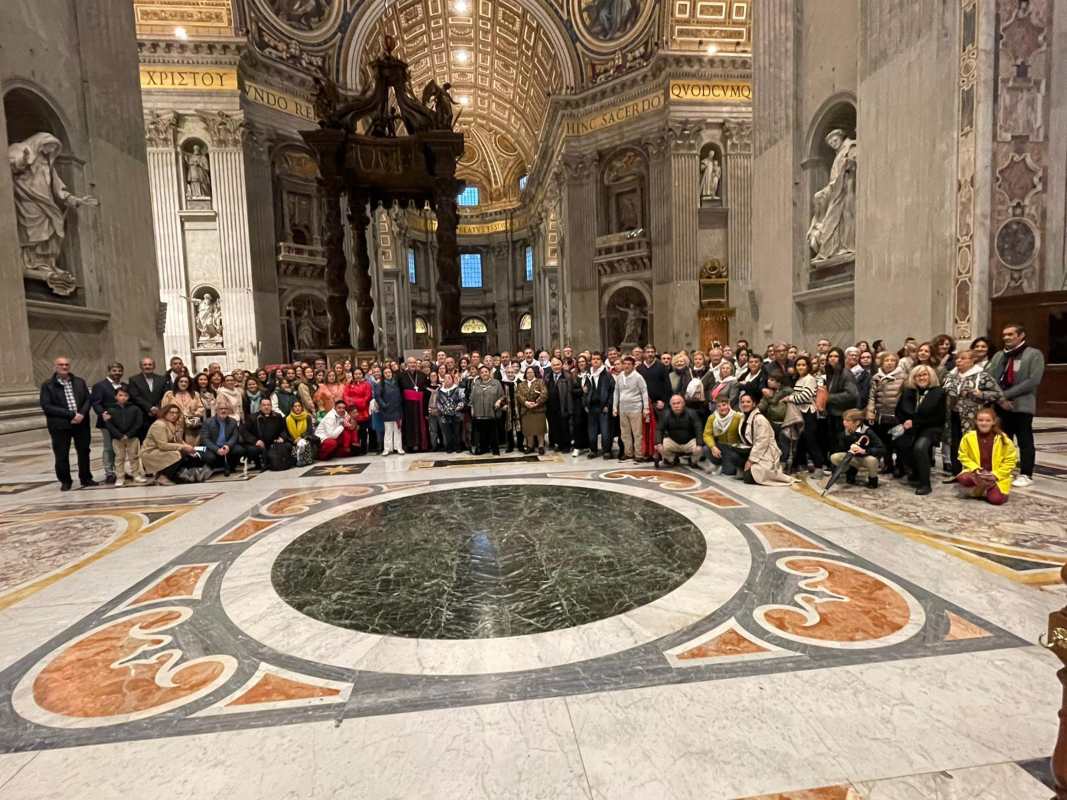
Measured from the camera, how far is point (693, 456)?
7266 millimetres

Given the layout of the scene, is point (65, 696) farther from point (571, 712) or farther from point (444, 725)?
point (571, 712)

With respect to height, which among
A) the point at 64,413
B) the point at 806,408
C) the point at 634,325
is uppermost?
the point at 634,325

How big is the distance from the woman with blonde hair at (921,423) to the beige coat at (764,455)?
4.13 ft

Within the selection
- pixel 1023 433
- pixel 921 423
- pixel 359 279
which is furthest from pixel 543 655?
pixel 359 279

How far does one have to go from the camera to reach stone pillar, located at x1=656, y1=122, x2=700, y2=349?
20812mm

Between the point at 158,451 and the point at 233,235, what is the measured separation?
1514cm

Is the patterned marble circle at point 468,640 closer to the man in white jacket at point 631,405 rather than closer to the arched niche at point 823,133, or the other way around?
the man in white jacket at point 631,405

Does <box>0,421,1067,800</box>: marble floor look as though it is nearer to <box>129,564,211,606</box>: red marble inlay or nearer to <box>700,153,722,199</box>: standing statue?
<box>129,564,211,606</box>: red marble inlay

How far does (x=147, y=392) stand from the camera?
24.4ft

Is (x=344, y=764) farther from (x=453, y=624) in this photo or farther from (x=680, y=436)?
(x=680, y=436)

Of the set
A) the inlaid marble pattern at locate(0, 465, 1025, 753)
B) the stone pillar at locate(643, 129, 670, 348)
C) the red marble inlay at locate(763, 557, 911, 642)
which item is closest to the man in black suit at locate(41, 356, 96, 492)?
the inlaid marble pattern at locate(0, 465, 1025, 753)

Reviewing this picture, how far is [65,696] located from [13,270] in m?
10.3

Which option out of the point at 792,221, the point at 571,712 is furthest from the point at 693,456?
the point at 792,221

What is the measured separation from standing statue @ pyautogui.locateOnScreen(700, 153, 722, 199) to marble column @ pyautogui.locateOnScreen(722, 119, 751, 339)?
424 millimetres
